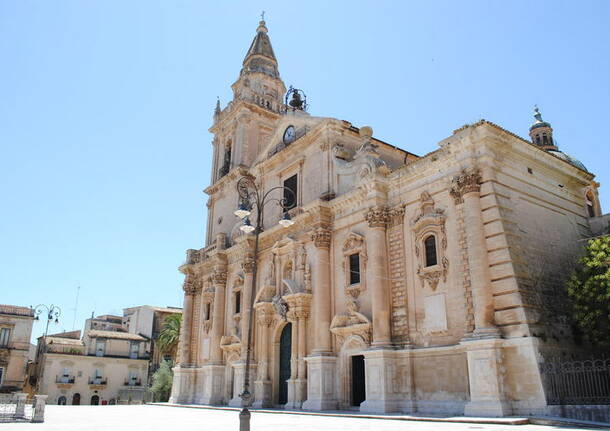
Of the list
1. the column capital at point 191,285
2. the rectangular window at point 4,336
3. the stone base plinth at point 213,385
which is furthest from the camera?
the rectangular window at point 4,336

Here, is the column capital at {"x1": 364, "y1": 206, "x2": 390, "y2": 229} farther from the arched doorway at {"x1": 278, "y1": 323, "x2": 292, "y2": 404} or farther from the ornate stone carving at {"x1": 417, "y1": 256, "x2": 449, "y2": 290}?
the arched doorway at {"x1": 278, "y1": 323, "x2": 292, "y2": 404}

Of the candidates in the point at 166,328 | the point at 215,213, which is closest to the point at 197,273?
the point at 215,213

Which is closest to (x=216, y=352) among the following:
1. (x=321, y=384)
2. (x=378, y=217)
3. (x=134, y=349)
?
(x=321, y=384)

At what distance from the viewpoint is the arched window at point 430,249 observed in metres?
17.5

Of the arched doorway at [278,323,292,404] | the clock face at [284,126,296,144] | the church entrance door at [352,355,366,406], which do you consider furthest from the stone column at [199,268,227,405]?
the church entrance door at [352,355,366,406]

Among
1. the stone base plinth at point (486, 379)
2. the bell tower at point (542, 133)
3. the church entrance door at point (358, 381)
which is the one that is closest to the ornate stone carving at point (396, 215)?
the church entrance door at point (358, 381)

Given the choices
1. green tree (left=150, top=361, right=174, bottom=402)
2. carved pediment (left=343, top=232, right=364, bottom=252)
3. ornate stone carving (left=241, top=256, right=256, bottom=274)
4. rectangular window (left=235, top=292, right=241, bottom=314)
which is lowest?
green tree (left=150, top=361, right=174, bottom=402)

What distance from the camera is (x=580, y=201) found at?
20.1 meters

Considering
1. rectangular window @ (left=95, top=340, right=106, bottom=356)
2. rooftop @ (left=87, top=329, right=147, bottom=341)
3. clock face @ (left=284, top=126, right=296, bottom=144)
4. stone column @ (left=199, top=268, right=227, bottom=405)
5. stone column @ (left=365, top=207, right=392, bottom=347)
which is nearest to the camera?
stone column @ (left=365, top=207, right=392, bottom=347)

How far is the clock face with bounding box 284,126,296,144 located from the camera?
25.8m

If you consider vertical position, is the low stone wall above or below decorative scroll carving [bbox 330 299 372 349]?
below

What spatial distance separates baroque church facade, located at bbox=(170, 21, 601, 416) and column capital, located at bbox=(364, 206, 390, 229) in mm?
41

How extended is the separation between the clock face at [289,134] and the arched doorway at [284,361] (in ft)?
29.1

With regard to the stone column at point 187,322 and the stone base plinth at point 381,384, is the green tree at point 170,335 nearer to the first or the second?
the stone column at point 187,322
